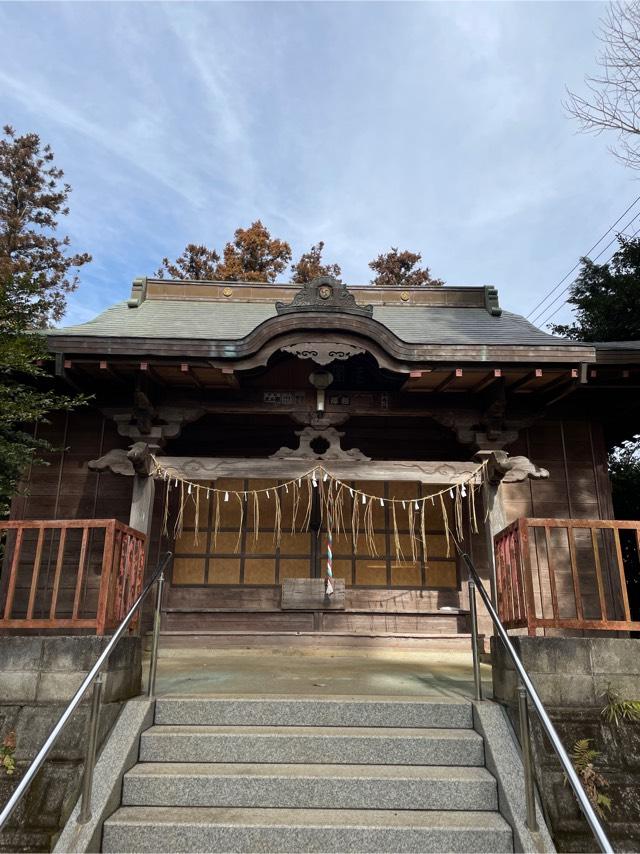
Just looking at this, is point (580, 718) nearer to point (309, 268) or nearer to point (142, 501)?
point (142, 501)

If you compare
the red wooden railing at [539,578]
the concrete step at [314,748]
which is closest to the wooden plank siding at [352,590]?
the red wooden railing at [539,578]

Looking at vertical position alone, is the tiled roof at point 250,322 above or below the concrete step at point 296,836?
above

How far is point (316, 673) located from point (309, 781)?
2.25 meters

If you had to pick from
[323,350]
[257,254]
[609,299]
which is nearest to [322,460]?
[323,350]

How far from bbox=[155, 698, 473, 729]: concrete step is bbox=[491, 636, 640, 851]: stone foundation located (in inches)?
18.8

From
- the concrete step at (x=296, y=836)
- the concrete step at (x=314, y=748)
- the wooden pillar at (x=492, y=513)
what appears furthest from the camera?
the wooden pillar at (x=492, y=513)

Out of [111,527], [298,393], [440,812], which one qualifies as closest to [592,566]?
[298,393]

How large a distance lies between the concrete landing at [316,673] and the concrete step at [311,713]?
23cm

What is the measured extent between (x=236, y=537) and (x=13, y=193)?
18600mm

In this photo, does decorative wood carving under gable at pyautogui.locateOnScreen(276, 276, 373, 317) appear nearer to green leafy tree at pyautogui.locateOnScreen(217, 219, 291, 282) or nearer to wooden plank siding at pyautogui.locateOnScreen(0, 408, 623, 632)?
wooden plank siding at pyautogui.locateOnScreen(0, 408, 623, 632)

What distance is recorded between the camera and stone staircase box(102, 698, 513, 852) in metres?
3.41

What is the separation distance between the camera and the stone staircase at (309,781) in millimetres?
3406

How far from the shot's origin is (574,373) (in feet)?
21.9

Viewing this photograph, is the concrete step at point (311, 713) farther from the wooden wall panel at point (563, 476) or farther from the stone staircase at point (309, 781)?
the wooden wall panel at point (563, 476)
